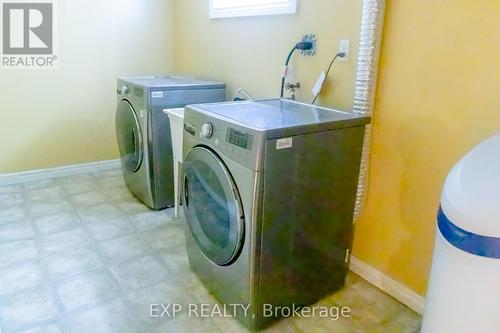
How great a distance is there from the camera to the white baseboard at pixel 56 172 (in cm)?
319

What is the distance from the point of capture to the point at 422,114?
5.55ft

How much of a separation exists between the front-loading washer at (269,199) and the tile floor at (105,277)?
183 mm

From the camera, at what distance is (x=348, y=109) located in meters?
2.02

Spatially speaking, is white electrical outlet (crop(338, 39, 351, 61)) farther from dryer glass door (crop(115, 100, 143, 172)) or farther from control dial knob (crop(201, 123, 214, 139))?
dryer glass door (crop(115, 100, 143, 172))

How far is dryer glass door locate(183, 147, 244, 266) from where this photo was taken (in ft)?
4.97

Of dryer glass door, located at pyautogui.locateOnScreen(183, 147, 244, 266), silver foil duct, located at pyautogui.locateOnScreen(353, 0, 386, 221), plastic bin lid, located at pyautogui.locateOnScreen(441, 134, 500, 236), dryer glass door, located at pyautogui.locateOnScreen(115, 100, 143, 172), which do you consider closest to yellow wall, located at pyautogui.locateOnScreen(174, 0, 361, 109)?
silver foil duct, located at pyautogui.locateOnScreen(353, 0, 386, 221)

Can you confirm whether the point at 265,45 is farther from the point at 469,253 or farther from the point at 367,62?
the point at 469,253

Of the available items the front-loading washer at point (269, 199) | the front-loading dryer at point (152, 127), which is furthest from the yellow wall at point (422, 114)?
the front-loading dryer at point (152, 127)

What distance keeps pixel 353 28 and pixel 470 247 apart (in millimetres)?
1333

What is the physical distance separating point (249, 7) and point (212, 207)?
1.62 m

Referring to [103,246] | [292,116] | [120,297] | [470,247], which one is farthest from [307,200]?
[103,246]

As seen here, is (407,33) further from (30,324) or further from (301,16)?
(30,324)

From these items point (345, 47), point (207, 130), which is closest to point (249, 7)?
point (345, 47)

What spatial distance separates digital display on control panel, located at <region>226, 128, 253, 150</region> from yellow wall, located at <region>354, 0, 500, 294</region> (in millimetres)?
816
